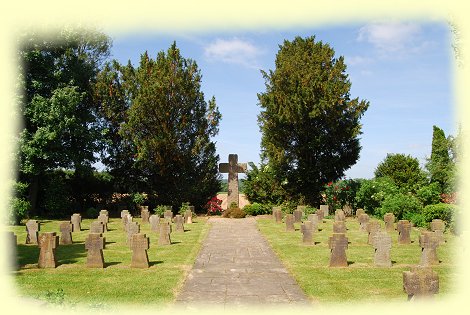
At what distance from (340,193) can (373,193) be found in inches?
83.0

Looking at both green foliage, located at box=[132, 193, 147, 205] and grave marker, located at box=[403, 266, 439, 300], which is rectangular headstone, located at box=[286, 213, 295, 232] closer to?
grave marker, located at box=[403, 266, 439, 300]

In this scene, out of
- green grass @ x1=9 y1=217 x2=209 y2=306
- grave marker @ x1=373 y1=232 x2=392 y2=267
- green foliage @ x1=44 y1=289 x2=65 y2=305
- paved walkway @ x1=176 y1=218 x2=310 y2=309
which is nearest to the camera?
green foliage @ x1=44 y1=289 x2=65 y2=305

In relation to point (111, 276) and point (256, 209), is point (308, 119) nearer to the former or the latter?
point (256, 209)

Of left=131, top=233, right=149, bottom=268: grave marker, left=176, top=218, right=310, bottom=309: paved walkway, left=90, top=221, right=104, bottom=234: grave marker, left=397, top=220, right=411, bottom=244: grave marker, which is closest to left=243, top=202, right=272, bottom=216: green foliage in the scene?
left=90, top=221, right=104, bottom=234: grave marker

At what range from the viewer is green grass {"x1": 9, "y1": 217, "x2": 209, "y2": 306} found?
8930 millimetres

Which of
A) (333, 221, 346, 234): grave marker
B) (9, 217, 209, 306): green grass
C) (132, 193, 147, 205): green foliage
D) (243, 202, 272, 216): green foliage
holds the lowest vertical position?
(9, 217, 209, 306): green grass

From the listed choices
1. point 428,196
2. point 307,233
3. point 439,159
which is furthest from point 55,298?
point 439,159

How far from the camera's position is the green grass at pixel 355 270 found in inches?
358

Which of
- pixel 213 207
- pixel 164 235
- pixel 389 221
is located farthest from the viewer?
pixel 213 207

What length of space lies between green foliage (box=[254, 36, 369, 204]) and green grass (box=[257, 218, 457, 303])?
456 inches

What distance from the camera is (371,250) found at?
1479 cm

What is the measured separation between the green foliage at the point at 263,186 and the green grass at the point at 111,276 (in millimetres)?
14490

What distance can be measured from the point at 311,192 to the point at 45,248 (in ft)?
69.7

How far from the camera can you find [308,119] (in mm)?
28719
